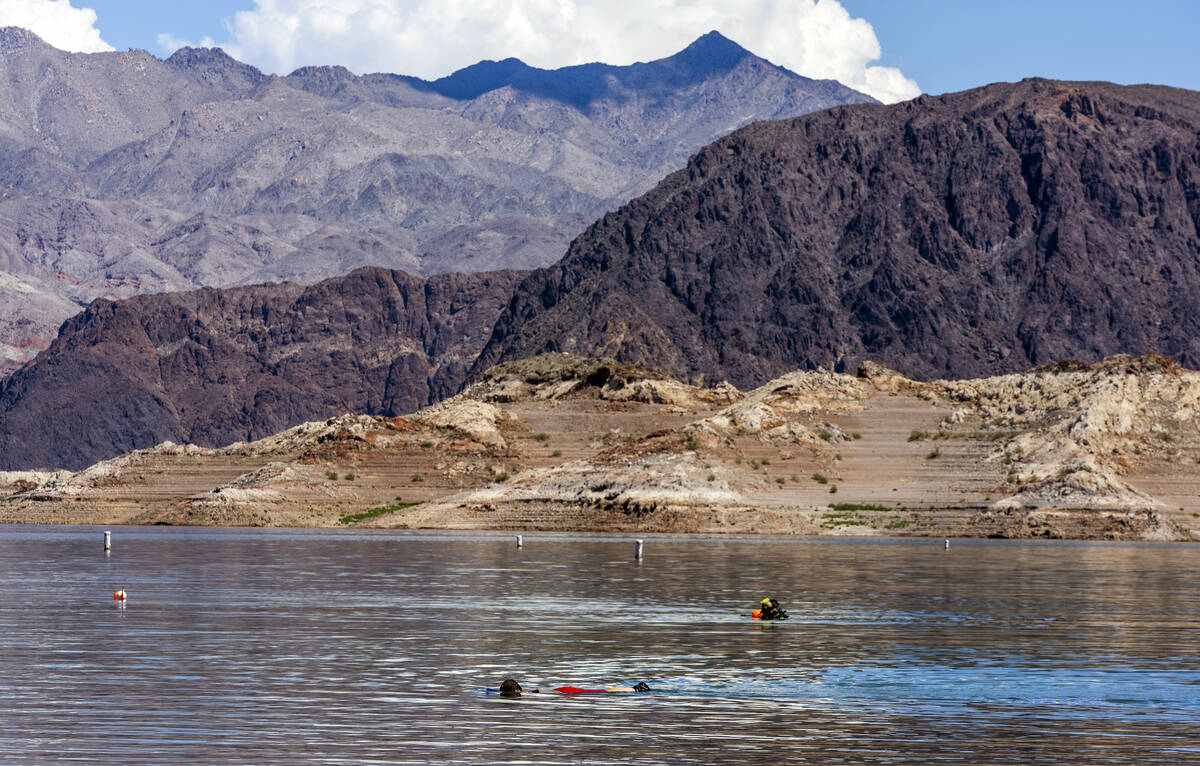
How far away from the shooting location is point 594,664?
56406mm

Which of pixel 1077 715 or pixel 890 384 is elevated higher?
pixel 890 384

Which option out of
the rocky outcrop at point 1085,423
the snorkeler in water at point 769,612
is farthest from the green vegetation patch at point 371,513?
the snorkeler in water at point 769,612

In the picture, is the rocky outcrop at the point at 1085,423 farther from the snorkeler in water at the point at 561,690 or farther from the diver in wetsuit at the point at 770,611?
the snorkeler in water at the point at 561,690

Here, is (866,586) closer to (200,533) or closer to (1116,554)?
(1116,554)

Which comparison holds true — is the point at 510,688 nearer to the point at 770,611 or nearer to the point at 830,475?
the point at 770,611

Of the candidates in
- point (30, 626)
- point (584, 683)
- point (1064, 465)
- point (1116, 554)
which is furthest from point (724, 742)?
point (1064, 465)

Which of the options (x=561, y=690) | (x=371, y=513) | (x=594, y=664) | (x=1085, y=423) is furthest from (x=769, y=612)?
(x=371, y=513)

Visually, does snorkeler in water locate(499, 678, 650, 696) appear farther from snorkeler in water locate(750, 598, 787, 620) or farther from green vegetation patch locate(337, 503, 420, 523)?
green vegetation patch locate(337, 503, 420, 523)

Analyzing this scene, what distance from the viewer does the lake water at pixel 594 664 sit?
134 ft

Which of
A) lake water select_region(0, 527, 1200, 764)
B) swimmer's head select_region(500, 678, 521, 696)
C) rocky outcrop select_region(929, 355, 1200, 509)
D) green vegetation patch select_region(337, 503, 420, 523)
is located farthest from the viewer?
green vegetation patch select_region(337, 503, 420, 523)

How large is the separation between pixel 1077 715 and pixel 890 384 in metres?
154

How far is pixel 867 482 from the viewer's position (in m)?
173

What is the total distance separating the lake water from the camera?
4075 centimetres

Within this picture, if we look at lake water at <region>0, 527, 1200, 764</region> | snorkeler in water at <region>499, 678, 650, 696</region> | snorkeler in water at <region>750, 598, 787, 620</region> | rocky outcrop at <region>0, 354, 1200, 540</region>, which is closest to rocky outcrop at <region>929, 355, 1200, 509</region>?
rocky outcrop at <region>0, 354, 1200, 540</region>
